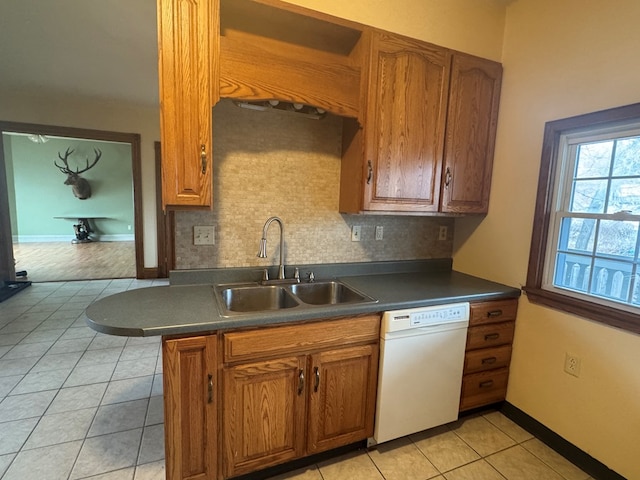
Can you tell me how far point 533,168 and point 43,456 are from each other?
3.15 m

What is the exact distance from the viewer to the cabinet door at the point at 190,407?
1225mm

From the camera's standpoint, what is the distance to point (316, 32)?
165cm

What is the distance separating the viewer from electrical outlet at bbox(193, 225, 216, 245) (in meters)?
1.74

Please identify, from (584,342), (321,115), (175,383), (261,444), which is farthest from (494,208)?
(175,383)

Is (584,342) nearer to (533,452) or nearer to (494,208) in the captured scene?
(533,452)

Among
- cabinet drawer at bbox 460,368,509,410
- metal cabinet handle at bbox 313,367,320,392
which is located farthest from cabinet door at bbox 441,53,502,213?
metal cabinet handle at bbox 313,367,320,392

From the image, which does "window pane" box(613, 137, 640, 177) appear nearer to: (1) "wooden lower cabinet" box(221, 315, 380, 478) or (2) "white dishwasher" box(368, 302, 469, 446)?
(2) "white dishwasher" box(368, 302, 469, 446)

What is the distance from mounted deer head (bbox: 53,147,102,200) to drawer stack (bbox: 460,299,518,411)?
9010 millimetres

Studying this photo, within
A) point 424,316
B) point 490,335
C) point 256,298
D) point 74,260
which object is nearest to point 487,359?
point 490,335

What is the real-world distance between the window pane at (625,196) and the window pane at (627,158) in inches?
1.6

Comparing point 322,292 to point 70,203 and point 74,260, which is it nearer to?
point 74,260

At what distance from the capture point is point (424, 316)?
5.32 feet

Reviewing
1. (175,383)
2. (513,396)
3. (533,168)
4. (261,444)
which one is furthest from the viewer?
(513,396)

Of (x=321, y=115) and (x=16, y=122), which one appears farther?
(x=16, y=122)
